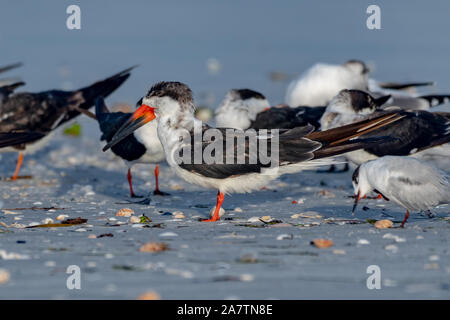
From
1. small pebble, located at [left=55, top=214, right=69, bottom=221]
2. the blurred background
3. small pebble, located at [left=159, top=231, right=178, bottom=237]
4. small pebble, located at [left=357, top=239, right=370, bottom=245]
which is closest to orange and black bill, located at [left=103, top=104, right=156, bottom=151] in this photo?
small pebble, located at [left=55, top=214, right=69, bottom=221]

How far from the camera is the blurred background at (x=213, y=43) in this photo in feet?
47.2

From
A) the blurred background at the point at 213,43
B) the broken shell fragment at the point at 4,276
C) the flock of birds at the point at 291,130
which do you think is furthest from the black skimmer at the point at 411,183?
the blurred background at the point at 213,43

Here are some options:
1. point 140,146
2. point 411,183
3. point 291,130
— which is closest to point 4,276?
point 291,130

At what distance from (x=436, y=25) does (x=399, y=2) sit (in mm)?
1985

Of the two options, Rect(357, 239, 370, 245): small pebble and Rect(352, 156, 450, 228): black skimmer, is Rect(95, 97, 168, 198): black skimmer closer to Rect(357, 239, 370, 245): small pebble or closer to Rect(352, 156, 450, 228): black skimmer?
Rect(352, 156, 450, 228): black skimmer

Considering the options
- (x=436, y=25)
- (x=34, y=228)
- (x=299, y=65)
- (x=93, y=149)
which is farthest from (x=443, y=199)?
(x=436, y=25)

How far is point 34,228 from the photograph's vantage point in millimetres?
6016

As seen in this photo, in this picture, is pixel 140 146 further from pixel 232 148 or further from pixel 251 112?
pixel 251 112

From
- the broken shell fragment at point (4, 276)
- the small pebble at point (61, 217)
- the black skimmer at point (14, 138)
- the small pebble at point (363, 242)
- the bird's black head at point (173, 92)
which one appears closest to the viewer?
the broken shell fragment at point (4, 276)

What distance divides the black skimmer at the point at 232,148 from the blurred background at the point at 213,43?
6.22 m

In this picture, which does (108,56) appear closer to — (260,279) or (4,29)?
(4,29)

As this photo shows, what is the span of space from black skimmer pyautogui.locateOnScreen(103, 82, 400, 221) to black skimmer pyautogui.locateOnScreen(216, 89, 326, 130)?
288cm

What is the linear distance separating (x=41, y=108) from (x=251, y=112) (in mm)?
2630

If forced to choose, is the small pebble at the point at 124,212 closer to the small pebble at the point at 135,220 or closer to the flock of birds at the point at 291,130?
the small pebble at the point at 135,220
